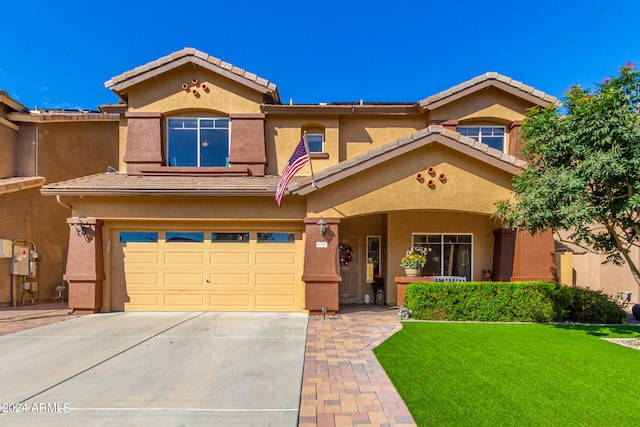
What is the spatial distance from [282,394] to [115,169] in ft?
47.0

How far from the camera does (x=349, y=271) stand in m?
13.0

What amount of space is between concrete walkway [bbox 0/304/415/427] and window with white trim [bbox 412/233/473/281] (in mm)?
2782

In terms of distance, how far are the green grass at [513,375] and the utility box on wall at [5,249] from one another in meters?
12.2

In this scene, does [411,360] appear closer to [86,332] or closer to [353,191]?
[353,191]

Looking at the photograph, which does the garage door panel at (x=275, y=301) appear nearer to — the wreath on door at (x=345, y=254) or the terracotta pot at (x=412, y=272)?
the wreath on door at (x=345, y=254)

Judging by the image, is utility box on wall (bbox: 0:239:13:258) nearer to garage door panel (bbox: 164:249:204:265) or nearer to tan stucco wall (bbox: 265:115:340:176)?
garage door panel (bbox: 164:249:204:265)

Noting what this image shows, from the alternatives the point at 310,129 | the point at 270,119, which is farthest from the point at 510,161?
the point at 270,119

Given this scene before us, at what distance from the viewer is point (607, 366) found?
597cm

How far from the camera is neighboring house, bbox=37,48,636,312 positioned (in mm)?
10164

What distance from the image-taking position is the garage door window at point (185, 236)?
1097 cm

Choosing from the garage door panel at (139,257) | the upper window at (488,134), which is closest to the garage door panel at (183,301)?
the garage door panel at (139,257)

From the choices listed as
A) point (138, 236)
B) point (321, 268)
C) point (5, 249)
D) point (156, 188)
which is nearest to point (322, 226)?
point (321, 268)

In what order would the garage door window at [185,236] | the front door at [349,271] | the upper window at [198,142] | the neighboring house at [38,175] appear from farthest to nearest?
the front door at [349,271], the upper window at [198,142], the neighboring house at [38,175], the garage door window at [185,236]

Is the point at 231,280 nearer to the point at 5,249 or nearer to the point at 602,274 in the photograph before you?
the point at 5,249
